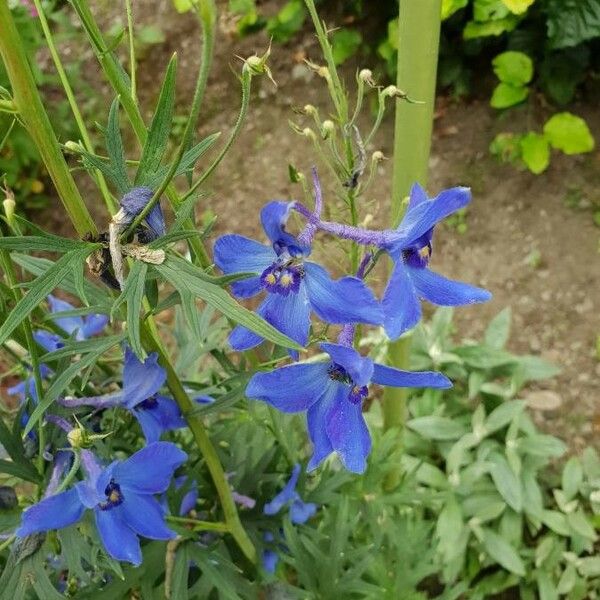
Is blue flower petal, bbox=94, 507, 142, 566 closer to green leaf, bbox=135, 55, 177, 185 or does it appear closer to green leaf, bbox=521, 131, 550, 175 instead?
green leaf, bbox=135, 55, 177, 185

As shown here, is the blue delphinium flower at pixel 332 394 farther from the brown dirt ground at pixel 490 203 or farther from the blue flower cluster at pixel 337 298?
the brown dirt ground at pixel 490 203

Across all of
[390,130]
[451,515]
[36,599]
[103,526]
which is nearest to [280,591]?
[36,599]

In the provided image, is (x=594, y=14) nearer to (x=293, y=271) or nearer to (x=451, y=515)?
(x=451, y=515)

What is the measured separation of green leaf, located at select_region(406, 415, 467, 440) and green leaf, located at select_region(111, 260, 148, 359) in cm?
145

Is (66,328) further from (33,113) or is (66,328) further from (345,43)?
(345,43)

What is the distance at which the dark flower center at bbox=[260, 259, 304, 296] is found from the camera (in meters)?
0.72

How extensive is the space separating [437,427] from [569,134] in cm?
112

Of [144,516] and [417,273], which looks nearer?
[417,273]

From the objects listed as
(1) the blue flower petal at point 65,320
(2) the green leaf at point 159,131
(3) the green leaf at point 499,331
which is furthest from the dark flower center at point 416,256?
(3) the green leaf at point 499,331

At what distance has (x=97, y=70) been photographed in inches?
135

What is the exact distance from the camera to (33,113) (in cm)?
66

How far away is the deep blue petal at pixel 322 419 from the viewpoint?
30.5 inches

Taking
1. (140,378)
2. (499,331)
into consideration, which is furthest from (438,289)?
(499,331)

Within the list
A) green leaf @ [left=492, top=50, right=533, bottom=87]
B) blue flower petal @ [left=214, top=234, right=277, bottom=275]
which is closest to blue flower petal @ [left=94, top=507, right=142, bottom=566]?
blue flower petal @ [left=214, top=234, right=277, bottom=275]
